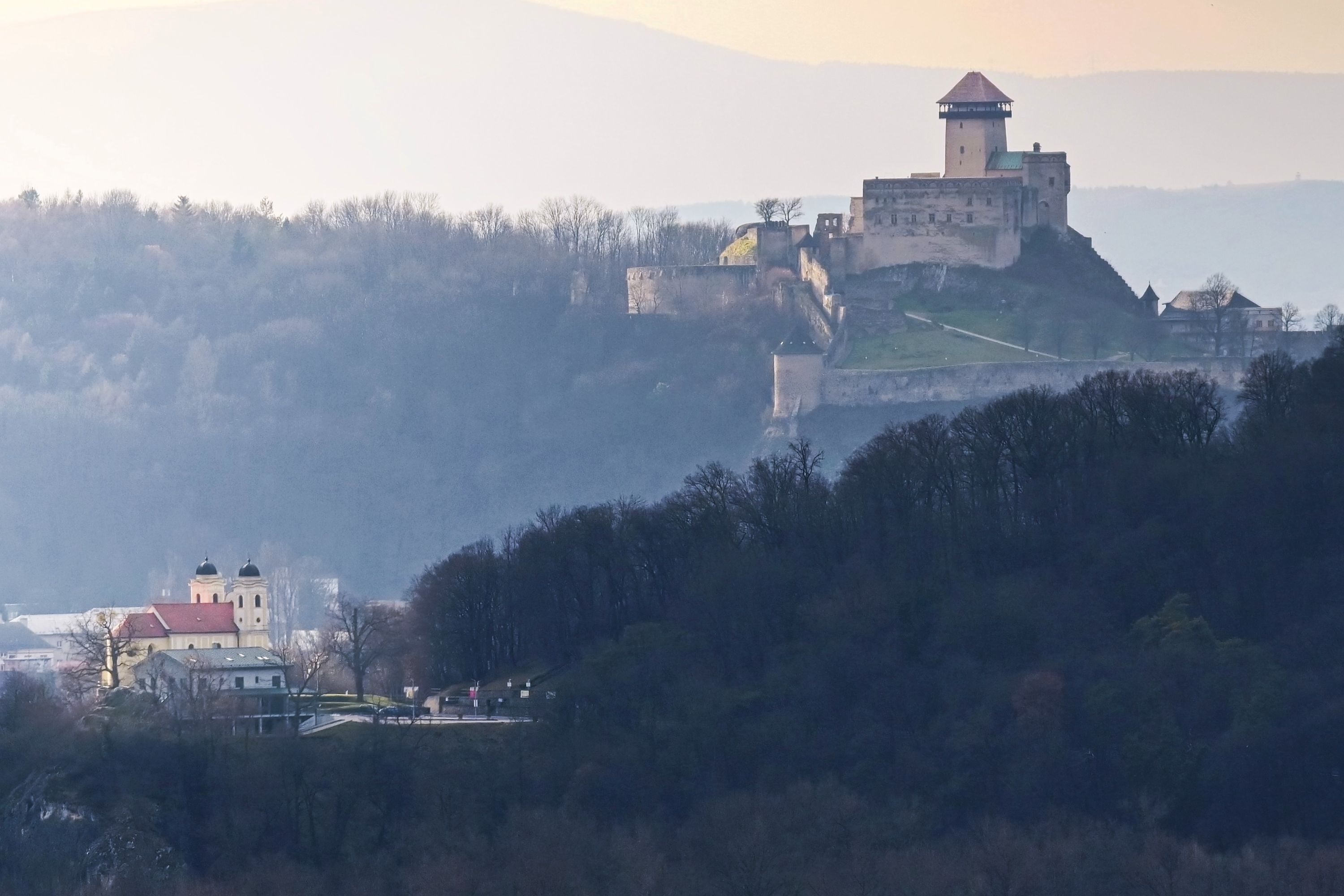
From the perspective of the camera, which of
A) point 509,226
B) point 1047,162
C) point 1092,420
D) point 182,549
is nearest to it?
point 1092,420

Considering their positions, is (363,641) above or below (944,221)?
below

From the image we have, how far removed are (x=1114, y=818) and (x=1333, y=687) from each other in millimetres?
4442

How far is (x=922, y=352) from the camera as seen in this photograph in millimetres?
118312

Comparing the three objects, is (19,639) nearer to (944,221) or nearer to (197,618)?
(944,221)

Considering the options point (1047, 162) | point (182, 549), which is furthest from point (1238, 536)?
point (182, 549)

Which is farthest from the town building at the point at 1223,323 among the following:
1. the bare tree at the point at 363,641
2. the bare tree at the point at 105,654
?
the bare tree at the point at 105,654

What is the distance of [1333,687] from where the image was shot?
58625mm

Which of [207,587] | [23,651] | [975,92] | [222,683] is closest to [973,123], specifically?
[975,92]

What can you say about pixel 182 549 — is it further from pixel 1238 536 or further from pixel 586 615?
pixel 1238 536

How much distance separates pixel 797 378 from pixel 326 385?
153 feet

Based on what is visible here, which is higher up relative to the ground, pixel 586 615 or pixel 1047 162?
pixel 1047 162

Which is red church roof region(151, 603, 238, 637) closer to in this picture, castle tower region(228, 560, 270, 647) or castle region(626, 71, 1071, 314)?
castle tower region(228, 560, 270, 647)

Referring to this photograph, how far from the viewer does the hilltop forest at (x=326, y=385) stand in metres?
141

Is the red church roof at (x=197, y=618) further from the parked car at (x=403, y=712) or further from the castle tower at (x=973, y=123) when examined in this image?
the castle tower at (x=973, y=123)
